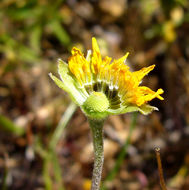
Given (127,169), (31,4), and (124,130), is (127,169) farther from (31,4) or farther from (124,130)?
(31,4)

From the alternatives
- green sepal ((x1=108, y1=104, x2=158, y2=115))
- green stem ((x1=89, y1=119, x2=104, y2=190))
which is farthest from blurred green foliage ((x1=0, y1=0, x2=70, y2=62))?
green sepal ((x1=108, y1=104, x2=158, y2=115))

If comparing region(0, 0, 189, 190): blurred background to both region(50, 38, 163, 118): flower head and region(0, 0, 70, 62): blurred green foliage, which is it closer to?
region(0, 0, 70, 62): blurred green foliage

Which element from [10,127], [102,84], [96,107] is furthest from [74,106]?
[96,107]

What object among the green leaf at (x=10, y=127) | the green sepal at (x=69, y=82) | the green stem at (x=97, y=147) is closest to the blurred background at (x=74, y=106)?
the green leaf at (x=10, y=127)

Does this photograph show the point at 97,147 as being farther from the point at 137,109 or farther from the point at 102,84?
the point at 102,84

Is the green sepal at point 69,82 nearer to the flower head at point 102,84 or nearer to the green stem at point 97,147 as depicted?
the flower head at point 102,84
